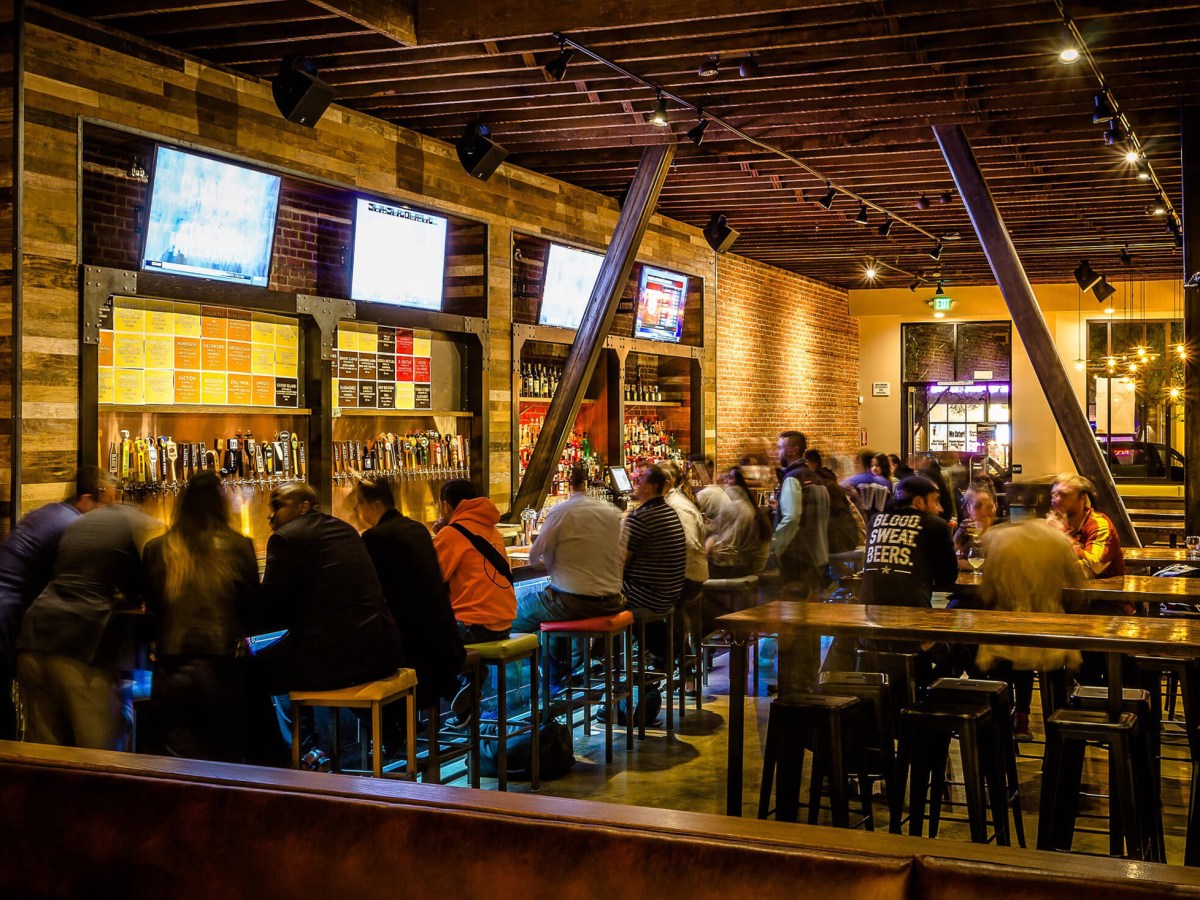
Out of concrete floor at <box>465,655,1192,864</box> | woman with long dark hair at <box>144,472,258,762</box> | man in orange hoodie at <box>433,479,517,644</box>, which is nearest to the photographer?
woman with long dark hair at <box>144,472,258,762</box>

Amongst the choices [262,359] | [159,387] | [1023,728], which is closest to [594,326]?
[262,359]

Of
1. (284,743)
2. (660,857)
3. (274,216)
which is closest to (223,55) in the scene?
(274,216)

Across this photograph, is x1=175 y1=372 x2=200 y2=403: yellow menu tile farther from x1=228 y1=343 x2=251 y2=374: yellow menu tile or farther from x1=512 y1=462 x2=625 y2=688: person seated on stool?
x1=512 y1=462 x2=625 y2=688: person seated on stool

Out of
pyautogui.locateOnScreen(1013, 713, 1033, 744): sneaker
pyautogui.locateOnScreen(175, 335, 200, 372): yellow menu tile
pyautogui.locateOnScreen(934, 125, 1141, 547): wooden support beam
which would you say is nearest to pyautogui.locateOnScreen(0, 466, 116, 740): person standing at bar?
pyautogui.locateOnScreen(175, 335, 200, 372): yellow menu tile

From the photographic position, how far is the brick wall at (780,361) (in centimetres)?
1257

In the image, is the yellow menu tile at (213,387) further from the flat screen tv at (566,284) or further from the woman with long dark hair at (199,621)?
the flat screen tv at (566,284)

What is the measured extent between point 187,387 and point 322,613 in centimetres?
260

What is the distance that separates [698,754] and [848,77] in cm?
378

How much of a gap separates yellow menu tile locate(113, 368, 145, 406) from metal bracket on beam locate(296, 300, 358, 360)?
1061mm

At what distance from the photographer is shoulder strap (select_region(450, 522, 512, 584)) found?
543 cm

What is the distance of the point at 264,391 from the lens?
7020 millimetres

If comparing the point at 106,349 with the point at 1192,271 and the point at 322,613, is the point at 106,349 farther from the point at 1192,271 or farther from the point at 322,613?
the point at 1192,271

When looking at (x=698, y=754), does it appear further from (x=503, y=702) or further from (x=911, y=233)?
(x=911, y=233)

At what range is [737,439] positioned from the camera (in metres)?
12.8
